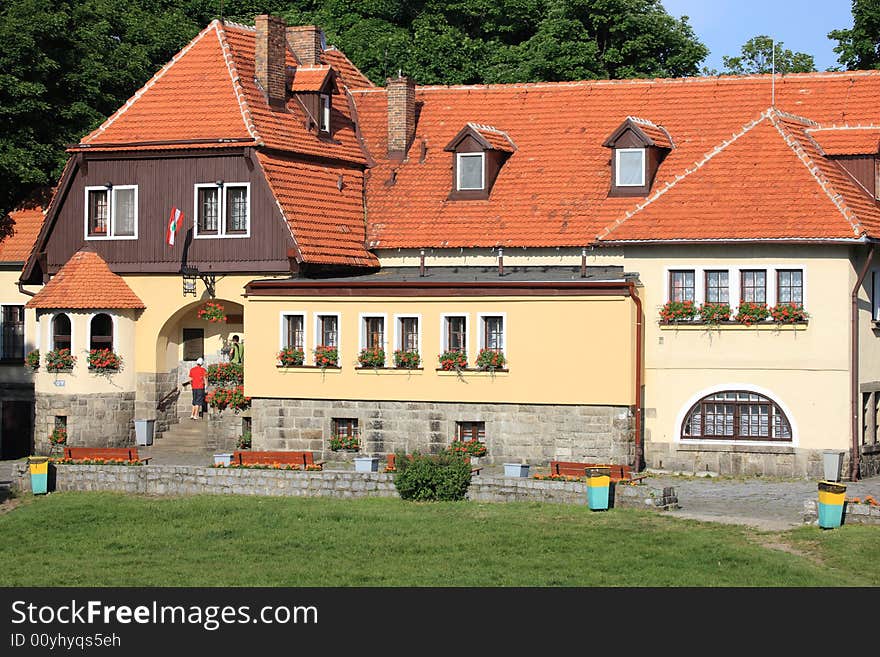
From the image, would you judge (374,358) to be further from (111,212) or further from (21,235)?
(21,235)

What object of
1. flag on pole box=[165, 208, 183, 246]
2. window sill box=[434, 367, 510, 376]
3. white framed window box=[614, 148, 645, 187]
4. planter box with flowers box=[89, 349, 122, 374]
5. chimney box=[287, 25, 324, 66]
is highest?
chimney box=[287, 25, 324, 66]

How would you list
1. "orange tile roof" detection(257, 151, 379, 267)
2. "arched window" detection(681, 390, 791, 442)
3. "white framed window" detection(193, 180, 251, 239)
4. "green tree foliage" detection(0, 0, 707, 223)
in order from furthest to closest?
"green tree foliage" detection(0, 0, 707, 223) → "white framed window" detection(193, 180, 251, 239) → "orange tile roof" detection(257, 151, 379, 267) → "arched window" detection(681, 390, 791, 442)

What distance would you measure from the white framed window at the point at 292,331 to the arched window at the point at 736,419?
32.4 ft

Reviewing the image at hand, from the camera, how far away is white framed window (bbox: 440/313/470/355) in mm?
45875

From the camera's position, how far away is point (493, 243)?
4922 centimetres

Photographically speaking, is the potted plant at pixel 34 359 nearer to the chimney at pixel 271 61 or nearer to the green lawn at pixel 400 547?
the green lawn at pixel 400 547

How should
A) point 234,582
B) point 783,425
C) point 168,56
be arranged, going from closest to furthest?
1. point 234,582
2. point 783,425
3. point 168,56

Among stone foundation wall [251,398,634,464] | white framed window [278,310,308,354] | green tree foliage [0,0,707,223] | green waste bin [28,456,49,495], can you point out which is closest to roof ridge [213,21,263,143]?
white framed window [278,310,308,354]

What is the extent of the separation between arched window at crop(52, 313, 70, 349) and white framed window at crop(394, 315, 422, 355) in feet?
30.6

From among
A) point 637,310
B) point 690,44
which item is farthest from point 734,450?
point 690,44

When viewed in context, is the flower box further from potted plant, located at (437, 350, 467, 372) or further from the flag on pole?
the flag on pole

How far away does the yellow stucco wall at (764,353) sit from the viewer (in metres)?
44.0

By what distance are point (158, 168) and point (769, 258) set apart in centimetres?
1636
